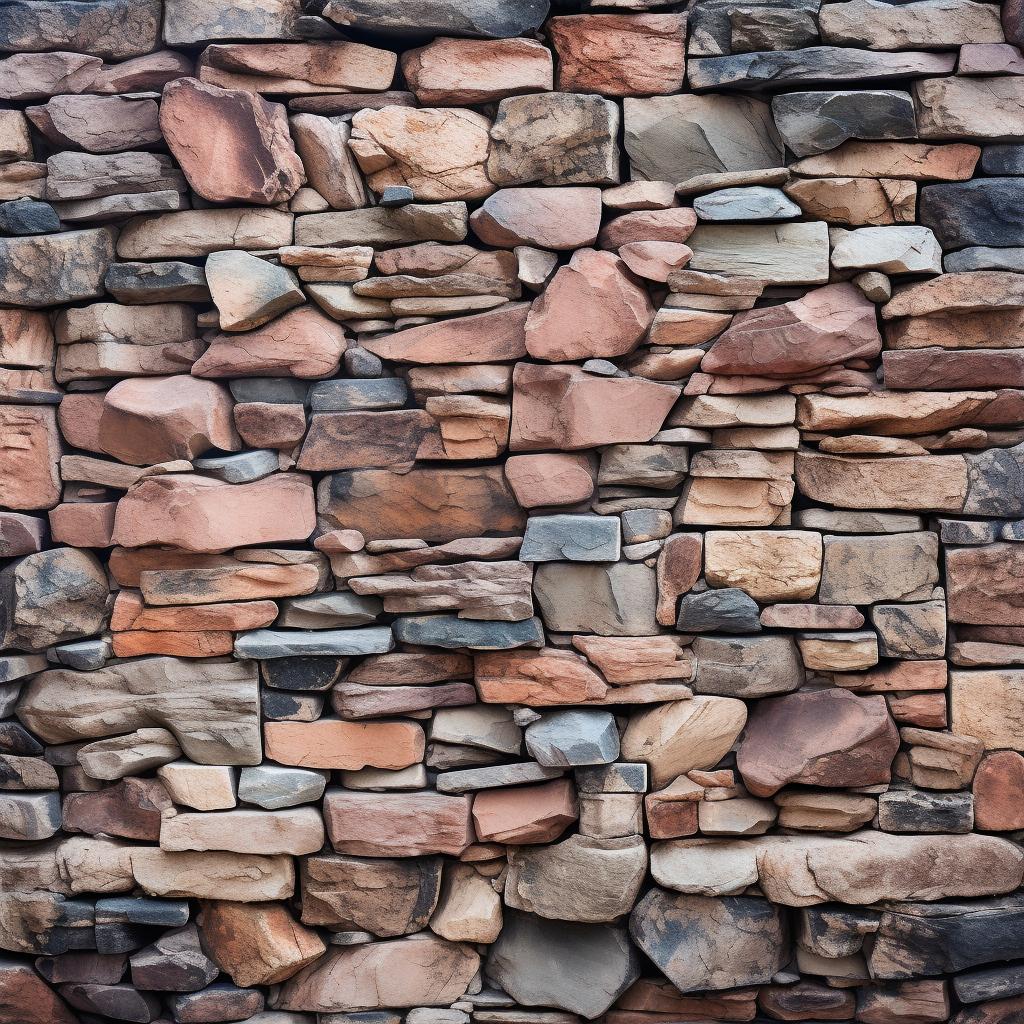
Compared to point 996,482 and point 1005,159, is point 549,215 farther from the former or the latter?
point 996,482

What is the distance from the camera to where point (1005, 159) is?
2.52 meters

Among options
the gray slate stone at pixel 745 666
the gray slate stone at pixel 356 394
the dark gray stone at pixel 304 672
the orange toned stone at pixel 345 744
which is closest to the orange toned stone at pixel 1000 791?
the gray slate stone at pixel 745 666

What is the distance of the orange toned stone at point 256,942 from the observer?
261cm

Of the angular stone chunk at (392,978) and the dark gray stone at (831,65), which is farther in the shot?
the angular stone chunk at (392,978)

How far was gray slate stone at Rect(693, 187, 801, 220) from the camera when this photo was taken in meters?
2.48

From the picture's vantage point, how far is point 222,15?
2545mm

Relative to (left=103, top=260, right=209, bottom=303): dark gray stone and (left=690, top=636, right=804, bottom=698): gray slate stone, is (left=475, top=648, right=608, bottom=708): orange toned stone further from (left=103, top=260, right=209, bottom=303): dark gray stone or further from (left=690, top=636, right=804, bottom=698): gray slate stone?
(left=103, top=260, right=209, bottom=303): dark gray stone

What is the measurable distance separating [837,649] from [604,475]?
76 centimetres

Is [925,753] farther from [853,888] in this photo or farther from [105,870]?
[105,870]

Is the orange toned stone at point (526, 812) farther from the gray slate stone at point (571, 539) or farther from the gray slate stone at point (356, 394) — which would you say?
the gray slate stone at point (356, 394)

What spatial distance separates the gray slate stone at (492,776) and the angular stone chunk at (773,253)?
137 cm

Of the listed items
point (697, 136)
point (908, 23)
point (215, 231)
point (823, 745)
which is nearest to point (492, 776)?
point (823, 745)

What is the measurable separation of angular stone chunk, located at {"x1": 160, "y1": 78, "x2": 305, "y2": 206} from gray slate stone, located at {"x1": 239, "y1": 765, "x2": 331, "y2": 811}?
59.6 inches

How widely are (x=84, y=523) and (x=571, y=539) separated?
4.33 ft
